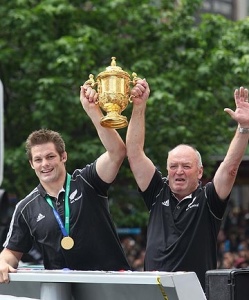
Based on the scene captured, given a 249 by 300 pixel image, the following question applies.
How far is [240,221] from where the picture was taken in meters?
22.2

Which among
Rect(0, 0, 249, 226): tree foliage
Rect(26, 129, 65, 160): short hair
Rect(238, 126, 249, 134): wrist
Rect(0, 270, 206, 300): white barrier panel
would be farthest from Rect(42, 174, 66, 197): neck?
Rect(0, 0, 249, 226): tree foliage

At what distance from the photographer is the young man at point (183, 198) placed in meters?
5.36

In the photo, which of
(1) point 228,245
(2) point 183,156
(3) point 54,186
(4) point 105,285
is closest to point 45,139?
(3) point 54,186

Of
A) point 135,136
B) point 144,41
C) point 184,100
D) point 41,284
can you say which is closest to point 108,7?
point 144,41

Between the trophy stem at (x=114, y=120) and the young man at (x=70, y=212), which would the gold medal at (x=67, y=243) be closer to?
the young man at (x=70, y=212)

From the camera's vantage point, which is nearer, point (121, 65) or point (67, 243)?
point (67, 243)

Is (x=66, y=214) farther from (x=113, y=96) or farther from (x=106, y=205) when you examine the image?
(x=113, y=96)

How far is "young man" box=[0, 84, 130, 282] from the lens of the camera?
5438 mm

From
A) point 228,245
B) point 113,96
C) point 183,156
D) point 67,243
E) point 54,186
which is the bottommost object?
point 67,243

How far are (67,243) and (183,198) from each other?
2.52 feet

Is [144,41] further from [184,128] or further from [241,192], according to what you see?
[241,192]

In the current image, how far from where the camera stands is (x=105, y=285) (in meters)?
4.45

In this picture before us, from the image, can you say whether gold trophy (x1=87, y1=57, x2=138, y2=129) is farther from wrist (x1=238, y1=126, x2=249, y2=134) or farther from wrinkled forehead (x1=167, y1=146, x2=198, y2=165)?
wrist (x1=238, y1=126, x2=249, y2=134)

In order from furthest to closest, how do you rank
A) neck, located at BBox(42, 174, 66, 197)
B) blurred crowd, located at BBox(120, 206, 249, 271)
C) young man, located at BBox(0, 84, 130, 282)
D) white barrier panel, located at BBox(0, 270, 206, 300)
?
1. blurred crowd, located at BBox(120, 206, 249, 271)
2. neck, located at BBox(42, 174, 66, 197)
3. young man, located at BBox(0, 84, 130, 282)
4. white barrier panel, located at BBox(0, 270, 206, 300)
